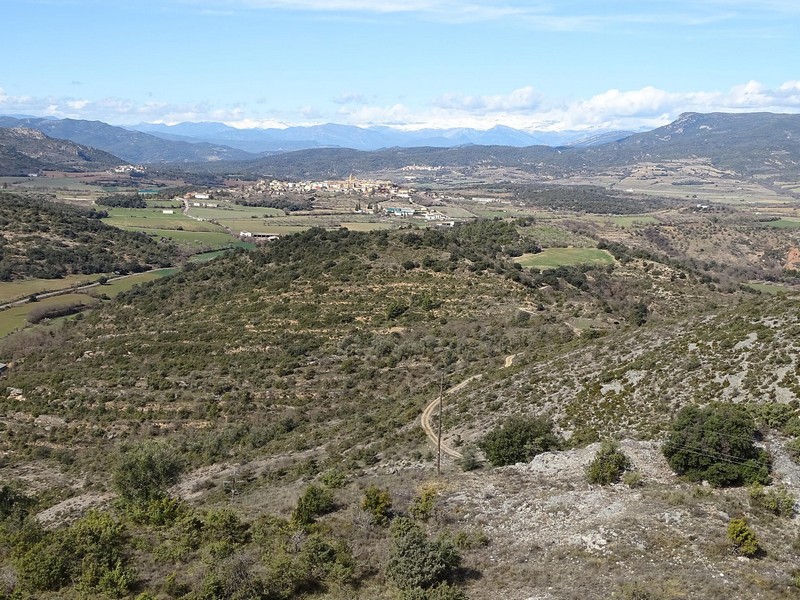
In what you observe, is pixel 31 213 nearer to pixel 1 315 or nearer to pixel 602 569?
pixel 1 315

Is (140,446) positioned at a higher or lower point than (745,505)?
lower

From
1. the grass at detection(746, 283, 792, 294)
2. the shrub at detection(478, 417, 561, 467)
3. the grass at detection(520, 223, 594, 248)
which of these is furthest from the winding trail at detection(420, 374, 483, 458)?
the grass at detection(746, 283, 792, 294)

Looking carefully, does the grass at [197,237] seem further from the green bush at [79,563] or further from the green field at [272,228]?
the green bush at [79,563]

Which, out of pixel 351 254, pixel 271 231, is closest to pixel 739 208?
pixel 271 231

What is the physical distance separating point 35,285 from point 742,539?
263ft

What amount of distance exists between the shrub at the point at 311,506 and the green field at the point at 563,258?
54505 millimetres

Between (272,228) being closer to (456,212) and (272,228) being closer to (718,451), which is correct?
(456,212)

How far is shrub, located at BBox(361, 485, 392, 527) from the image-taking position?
1727cm

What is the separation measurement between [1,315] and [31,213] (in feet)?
134

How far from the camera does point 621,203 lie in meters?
178

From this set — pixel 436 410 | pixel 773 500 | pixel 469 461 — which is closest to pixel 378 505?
pixel 469 461

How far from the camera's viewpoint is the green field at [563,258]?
71625 mm

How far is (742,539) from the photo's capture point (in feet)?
47.5

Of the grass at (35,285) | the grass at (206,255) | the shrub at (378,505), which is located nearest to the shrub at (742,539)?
the shrub at (378,505)
